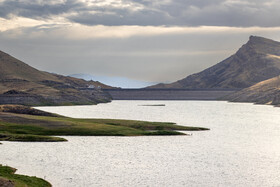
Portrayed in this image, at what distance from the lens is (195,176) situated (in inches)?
2311

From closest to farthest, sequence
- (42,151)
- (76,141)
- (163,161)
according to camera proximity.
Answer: (163,161) → (42,151) → (76,141)

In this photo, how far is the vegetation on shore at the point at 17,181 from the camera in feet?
154

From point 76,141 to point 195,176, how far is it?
1440 inches

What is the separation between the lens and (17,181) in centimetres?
4925

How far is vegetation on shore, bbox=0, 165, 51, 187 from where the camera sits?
46.9 metres

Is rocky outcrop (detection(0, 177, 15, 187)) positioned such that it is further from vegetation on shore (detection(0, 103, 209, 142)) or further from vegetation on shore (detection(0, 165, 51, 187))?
vegetation on shore (detection(0, 103, 209, 142))

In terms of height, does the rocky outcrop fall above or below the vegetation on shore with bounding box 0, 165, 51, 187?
above

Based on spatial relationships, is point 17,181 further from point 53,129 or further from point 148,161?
point 53,129

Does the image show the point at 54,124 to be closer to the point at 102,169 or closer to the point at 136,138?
the point at 136,138

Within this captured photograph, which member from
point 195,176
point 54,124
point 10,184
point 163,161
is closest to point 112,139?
point 54,124

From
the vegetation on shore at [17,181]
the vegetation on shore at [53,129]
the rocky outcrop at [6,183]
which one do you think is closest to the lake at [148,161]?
the vegetation on shore at [17,181]

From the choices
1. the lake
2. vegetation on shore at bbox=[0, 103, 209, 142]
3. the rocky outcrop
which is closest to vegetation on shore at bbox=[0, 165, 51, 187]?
the rocky outcrop

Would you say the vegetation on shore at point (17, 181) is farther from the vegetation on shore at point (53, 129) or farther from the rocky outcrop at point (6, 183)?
the vegetation on shore at point (53, 129)

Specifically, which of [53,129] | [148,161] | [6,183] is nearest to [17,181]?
[6,183]
